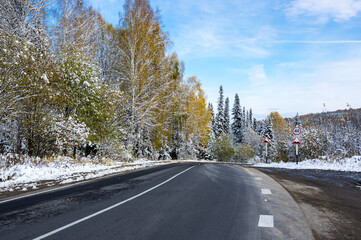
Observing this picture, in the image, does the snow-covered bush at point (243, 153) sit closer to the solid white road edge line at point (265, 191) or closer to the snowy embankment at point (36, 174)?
the snowy embankment at point (36, 174)

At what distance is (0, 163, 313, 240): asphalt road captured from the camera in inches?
159

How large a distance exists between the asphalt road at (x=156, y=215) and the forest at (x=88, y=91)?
6.00 metres

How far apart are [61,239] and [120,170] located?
9959 millimetres

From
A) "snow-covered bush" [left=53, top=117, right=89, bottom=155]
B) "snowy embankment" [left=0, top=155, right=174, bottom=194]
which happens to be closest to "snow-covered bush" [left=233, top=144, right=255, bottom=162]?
"snow-covered bush" [left=53, top=117, right=89, bottom=155]

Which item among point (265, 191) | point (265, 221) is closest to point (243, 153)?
point (265, 191)

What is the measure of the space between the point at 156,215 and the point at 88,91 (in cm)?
1175

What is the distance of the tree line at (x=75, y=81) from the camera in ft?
35.9

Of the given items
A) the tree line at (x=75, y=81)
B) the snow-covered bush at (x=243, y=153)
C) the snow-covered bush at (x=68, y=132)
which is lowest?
the snow-covered bush at (x=243, y=153)

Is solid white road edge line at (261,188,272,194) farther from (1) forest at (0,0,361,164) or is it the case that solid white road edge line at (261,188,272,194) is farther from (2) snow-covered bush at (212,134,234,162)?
(2) snow-covered bush at (212,134,234,162)

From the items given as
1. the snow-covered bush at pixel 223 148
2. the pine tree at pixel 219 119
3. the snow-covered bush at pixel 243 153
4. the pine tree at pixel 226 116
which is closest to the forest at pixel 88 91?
the snow-covered bush at pixel 223 148

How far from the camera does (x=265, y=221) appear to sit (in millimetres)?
4582

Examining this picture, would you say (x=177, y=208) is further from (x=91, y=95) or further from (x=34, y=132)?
(x=91, y=95)

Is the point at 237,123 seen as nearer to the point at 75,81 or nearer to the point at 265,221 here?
the point at 75,81

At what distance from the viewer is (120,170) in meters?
13.6
